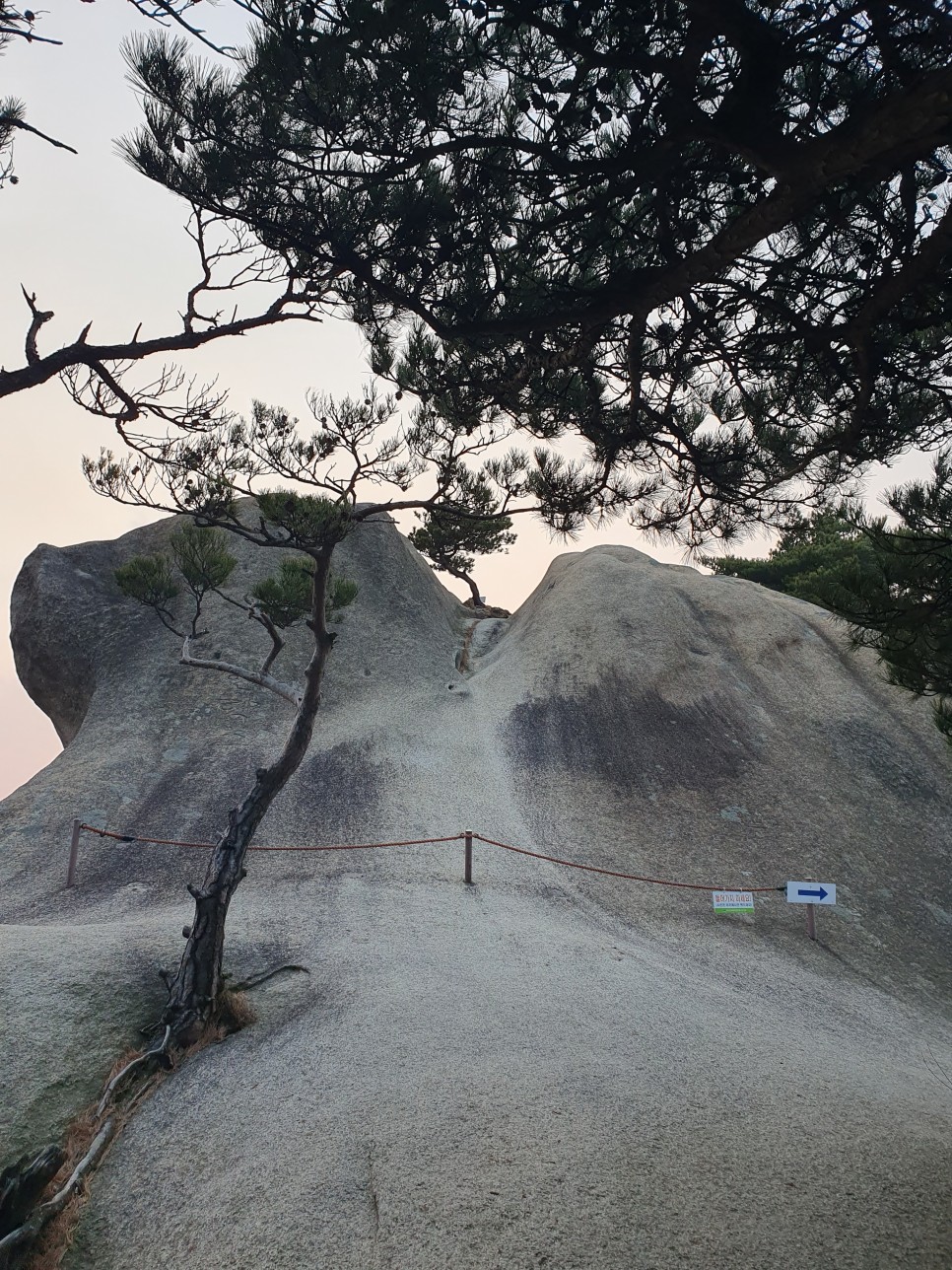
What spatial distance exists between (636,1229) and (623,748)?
426 inches

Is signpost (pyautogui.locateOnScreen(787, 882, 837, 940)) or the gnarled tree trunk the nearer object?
the gnarled tree trunk

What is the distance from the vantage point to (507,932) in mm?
9773

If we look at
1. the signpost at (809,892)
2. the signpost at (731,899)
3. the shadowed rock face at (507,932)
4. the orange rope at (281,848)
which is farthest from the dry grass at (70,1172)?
the signpost at (809,892)

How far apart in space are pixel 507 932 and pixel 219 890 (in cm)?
388

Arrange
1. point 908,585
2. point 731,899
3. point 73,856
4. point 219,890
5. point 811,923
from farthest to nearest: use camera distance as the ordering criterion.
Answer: point 73,856
point 811,923
point 731,899
point 219,890
point 908,585

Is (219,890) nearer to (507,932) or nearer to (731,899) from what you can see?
(507,932)

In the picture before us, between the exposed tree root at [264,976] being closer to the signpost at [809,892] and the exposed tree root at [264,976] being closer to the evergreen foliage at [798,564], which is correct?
the signpost at [809,892]

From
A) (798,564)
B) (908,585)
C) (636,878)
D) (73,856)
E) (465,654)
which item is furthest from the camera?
(798,564)

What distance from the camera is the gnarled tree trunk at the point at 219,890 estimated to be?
6707mm

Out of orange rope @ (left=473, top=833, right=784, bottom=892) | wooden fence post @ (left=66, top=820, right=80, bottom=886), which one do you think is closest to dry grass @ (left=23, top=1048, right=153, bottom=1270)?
orange rope @ (left=473, top=833, right=784, bottom=892)

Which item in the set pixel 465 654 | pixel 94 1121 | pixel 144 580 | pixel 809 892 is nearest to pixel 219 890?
pixel 94 1121

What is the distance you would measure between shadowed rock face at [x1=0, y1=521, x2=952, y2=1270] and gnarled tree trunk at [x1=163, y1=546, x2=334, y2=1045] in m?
0.43

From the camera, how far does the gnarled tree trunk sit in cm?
671

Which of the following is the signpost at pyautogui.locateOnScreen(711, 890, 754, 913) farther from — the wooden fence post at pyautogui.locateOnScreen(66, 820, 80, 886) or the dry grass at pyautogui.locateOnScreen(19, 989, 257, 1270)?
the wooden fence post at pyautogui.locateOnScreen(66, 820, 80, 886)
